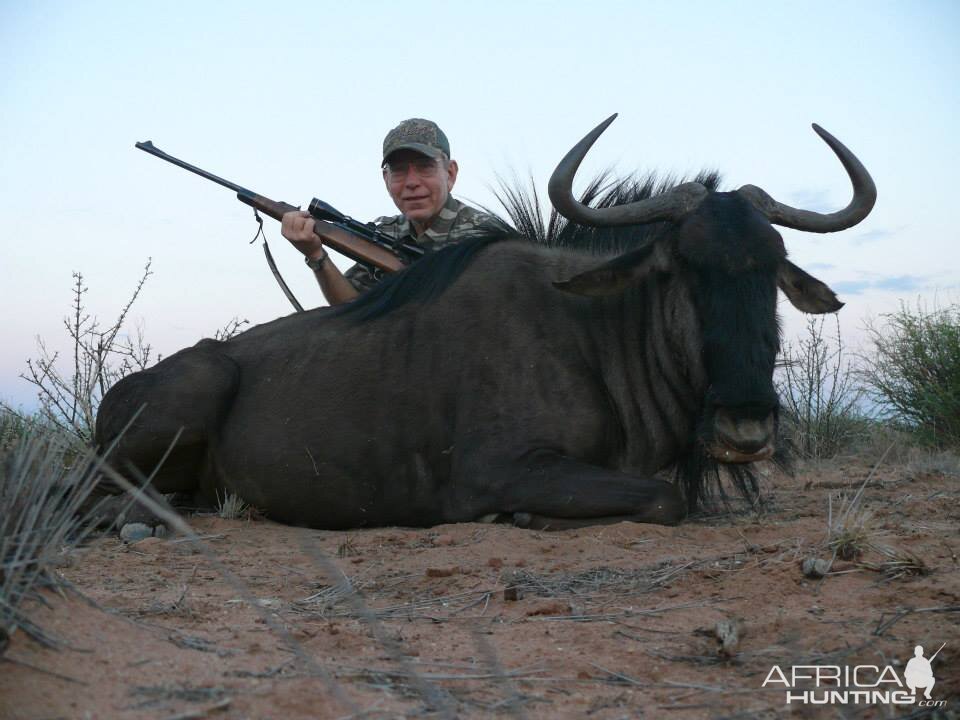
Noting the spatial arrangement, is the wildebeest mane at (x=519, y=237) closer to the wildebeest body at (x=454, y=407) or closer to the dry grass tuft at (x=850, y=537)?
the wildebeest body at (x=454, y=407)

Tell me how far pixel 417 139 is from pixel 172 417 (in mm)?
3368

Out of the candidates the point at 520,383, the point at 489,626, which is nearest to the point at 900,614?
the point at 489,626

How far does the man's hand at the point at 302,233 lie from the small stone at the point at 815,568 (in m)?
4.83

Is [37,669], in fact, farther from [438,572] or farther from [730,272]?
[730,272]

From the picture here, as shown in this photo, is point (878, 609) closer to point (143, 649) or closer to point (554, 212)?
point (143, 649)

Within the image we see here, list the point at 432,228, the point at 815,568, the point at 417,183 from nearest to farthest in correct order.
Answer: the point at 815,568, the point at 417,183, the point at 432,228

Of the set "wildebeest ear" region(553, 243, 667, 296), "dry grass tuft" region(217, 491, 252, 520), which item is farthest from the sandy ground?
"wildebeest ear" region(553, 243, 667, 296)

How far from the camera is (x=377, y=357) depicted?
5.59 metres

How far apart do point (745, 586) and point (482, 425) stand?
2100 millimetres

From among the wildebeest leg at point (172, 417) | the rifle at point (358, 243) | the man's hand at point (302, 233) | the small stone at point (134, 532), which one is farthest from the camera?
the man's hand at point (302, 233)

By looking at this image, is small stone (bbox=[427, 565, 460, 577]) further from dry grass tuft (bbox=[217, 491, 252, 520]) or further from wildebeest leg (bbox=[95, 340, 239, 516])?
wildebeest leg (bbox=[95, 340, 239, 516])

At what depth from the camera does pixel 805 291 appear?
17.2 feet

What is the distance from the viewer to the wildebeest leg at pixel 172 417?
5.60m
